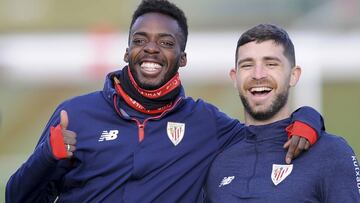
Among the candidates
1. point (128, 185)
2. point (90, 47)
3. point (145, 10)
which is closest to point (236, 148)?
point (128, 185)

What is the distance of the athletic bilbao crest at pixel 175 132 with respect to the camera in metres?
3.96

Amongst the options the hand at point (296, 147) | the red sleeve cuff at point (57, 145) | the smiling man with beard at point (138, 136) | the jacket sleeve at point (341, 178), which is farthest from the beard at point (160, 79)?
the jacket sleeve at point (341, 178)

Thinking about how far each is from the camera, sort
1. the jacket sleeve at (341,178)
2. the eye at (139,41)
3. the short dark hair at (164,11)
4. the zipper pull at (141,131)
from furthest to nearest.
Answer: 1. the short dark hair at (164,11)
2. the eye at (139,41)
3. the zipper pull at (141,131)
4. the jacket sleeve at (341,178)

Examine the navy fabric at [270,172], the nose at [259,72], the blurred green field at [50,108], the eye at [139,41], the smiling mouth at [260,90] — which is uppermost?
the eye at [139,41]

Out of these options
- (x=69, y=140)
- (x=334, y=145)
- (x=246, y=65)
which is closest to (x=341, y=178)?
(x=334, y=145)

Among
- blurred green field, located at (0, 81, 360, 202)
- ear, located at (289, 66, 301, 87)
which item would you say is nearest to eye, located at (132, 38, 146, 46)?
ear, located at (289, 66, 301, 87)

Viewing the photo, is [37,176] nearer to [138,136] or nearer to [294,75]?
[138,136]

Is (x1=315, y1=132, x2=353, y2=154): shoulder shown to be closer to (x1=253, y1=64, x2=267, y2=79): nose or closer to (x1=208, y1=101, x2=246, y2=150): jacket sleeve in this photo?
(x1=253, y1=64, x2=267, y2=79): nose

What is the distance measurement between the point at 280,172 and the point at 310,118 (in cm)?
33

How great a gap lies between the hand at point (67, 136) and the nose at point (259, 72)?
0.85 meters

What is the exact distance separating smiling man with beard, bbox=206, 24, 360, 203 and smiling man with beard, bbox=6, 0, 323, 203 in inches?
4.3

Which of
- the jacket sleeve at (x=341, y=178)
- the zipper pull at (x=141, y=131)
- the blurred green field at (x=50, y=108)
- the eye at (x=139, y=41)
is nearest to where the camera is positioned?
the jacket sleeve at (x=341, y=178)

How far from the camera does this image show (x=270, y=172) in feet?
12.0

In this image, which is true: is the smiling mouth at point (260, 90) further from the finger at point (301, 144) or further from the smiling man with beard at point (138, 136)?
the finger at point (301, 144)
